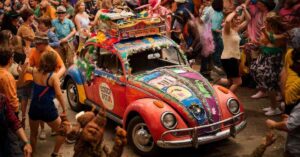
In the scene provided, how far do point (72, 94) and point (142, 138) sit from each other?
9.01 ft

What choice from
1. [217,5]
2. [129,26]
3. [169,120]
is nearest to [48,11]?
[217,5]

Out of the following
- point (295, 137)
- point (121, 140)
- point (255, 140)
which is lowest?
point (255, 140)

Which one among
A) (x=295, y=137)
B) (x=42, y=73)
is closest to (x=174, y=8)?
(x=42, y=73)

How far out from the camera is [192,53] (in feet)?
33.6

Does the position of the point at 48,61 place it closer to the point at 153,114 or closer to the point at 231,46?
the point at 153,114

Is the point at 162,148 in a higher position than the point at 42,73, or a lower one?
lower

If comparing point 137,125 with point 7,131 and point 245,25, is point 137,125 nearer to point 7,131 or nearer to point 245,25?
point 7,131

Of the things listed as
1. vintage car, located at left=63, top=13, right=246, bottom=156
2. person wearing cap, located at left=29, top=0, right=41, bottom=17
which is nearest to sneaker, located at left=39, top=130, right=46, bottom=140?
vintage car, located at left=63, top=13, right=246, bottom=156

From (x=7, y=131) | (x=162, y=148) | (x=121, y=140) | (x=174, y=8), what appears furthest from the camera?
(x=174, y=8)

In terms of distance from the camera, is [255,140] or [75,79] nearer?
[255,140]

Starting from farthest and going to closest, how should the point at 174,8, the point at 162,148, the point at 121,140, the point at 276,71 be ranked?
the point at 174,8, the point at 276,71, the point at 162,148, the point at 121,140

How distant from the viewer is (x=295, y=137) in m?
5.01

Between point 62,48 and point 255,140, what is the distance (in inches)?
207

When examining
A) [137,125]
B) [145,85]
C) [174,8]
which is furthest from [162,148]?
[174,8]
